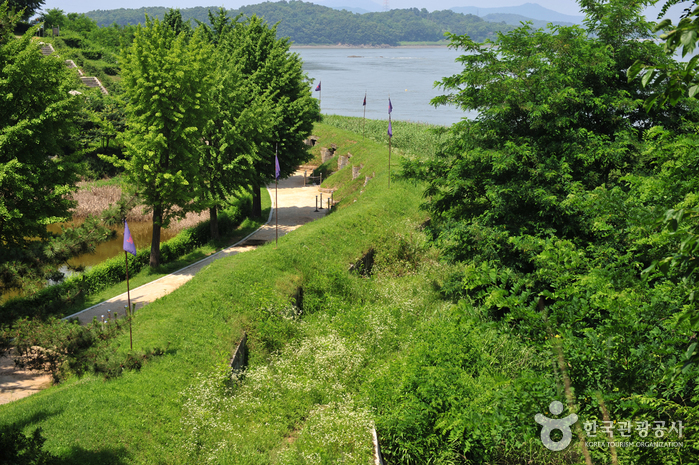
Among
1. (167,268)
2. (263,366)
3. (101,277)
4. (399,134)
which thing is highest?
(399,134)

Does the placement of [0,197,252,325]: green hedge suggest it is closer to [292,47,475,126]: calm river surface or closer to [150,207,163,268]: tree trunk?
[150,207,163,268]: tree trunk

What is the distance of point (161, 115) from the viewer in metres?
21.5

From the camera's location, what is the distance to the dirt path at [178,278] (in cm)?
1376

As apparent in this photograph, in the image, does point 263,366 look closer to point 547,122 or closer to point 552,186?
point 552,186

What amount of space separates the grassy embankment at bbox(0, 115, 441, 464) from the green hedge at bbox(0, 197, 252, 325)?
3.84 meters

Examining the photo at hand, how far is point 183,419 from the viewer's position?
1044 cm

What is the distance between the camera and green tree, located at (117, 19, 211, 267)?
69.7 ft

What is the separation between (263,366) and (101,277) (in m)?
11.3

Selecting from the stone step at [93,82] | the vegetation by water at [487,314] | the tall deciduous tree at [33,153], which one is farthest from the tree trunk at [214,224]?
the stone step at [93,82]

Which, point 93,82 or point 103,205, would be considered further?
point 93,82

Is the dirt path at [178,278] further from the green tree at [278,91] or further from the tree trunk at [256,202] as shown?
the green tree at [278,91]

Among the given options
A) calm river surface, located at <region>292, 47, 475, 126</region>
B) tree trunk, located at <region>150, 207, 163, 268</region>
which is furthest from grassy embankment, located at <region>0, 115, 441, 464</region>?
calm river surface, located at <region>292, 47, 475, 126</region>

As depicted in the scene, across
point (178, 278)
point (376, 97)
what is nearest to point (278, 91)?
point (178, 278)

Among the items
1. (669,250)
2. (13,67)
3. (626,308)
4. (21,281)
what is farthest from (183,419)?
(13,67)
